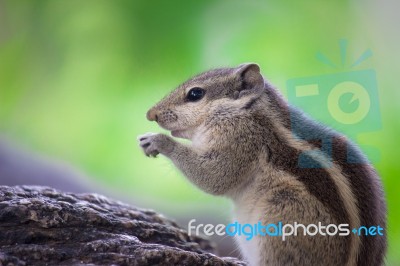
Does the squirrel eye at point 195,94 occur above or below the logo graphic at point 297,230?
above

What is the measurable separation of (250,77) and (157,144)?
55 cm

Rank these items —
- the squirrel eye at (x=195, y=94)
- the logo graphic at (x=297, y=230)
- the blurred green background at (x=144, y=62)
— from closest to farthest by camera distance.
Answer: the logo graphic at (x=297, y=230) → the squirrel eye at (x=195, y=94) → the blurred green background at (x=144, y=62)

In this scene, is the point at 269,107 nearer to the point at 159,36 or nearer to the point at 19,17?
the point at 159,36

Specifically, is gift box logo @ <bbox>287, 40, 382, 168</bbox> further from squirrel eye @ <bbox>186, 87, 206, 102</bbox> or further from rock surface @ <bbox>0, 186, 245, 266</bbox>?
rock surface @ <bbox>0, 186, 245, 266</bbox>

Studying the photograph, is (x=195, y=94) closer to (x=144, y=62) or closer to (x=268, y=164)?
(x=268, y=164)

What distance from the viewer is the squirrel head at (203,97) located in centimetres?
267

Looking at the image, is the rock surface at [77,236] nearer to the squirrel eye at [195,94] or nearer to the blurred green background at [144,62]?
the blurred green background at [144,62]

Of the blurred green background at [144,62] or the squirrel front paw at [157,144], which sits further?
the blurred green background at [144,62]

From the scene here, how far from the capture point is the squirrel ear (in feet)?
8.76

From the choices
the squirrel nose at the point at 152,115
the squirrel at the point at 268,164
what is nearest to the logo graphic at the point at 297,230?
the squirrel at the point at 268,164

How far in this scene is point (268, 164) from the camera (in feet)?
8.02

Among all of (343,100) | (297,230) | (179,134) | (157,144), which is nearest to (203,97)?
(179,134)

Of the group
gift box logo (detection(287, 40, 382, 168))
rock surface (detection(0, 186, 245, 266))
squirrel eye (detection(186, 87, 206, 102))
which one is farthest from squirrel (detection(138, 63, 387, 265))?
rock surface (detection(0, 186, 245, 266))

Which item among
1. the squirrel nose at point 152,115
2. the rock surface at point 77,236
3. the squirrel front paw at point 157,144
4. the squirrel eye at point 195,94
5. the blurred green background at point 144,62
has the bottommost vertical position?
the rock surface at point 77,236
